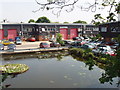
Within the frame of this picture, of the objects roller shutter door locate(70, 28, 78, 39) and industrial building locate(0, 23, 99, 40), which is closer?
industrial building locate(0, 23, 99, 40)

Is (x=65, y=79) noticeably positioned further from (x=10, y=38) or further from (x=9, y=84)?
(x=10, y=38)

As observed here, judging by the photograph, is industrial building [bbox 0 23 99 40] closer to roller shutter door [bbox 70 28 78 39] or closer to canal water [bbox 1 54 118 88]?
roller shutter door [bbox 70 28 78 39]

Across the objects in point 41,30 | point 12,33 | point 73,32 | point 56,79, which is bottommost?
point 56,79

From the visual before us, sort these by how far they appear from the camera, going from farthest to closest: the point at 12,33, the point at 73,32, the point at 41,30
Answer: the point at 73,32 < the point at 41,30 < the point at 12,33

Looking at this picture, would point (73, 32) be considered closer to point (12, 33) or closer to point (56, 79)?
point (12, 33)

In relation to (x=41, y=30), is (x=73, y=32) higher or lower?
lower

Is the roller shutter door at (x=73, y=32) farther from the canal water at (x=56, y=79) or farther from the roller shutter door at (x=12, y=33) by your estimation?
the canal water at (x=56, y=79)

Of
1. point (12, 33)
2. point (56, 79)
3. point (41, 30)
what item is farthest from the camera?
point (41, 30)

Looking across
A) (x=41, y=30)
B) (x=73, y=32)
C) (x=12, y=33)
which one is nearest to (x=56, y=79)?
(x=41, y=30)

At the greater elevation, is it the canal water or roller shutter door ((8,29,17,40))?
roller shutter door ((8,29,17,40))

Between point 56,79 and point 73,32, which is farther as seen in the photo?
point 73,32

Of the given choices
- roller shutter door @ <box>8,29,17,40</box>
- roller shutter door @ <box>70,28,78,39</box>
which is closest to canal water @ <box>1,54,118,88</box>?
roller shutter door @ <box>8,29,17,40</box>

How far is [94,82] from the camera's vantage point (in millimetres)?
11922

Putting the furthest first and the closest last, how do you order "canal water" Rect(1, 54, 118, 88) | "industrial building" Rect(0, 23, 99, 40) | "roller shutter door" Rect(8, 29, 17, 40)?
"roller shutter door" Rect(8, 29, 17, 40)
"industrial building" Rect(0, 23, 99, 40)
"canal water" Rect(1, 54, 118, 88)
